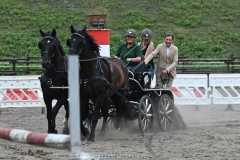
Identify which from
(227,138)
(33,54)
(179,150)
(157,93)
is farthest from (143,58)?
(33,54)

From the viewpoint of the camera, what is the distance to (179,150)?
9141 millimetres

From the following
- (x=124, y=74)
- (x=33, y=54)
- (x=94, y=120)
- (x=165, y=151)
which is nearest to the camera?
(x=165, y=151)

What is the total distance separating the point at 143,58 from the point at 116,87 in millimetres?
1408

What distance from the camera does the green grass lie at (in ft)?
99.7

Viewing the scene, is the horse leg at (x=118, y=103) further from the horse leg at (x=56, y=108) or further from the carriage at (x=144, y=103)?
the horse leg at (x=56, y=108)

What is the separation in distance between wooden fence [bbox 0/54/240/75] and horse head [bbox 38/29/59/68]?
1418 centimetres

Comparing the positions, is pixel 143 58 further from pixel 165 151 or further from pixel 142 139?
pixel 165 151

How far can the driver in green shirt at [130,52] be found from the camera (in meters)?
12.1

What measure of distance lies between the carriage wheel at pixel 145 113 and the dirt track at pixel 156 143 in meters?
0.24

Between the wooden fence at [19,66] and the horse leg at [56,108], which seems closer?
the horse leg at [56,108]

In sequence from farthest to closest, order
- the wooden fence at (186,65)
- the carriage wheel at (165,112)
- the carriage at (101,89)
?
the wooden fence at (186,65)
the carriage wheel at (165,112)
the carriage at (101,89)

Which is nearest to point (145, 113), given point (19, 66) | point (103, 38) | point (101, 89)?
point (101, 89)

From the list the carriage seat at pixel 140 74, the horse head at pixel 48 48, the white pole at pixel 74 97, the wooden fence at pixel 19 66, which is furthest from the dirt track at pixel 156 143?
the wooden fence at pixel 19 66

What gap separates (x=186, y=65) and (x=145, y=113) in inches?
589
